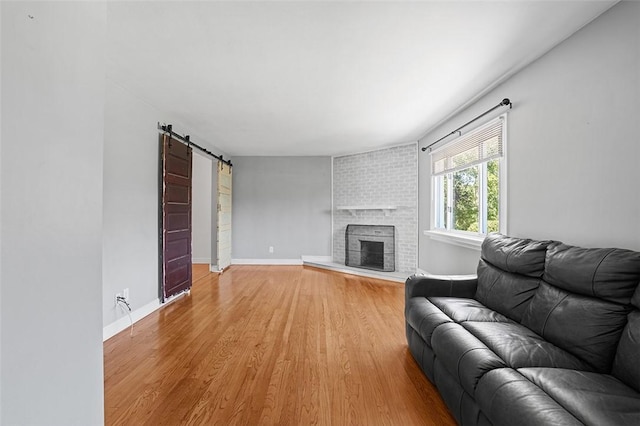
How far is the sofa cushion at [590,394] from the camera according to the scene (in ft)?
3.42

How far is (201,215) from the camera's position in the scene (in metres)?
7.03

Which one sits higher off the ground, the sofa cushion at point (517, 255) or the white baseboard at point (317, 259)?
the sofa cushion at point (517, 255)

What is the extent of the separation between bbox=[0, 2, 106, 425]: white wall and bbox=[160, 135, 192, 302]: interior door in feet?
9.57

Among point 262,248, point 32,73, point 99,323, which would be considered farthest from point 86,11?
point 262,248

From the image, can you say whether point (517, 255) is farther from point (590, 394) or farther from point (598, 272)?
point (590, 394)

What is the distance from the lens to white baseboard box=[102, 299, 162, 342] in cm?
271

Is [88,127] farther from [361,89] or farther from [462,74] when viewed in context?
[462,74]

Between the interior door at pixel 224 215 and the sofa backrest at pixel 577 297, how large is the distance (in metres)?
4.82

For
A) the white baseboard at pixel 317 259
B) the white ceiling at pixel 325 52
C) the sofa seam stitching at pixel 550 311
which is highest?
the white ceiling at pixel 325 52

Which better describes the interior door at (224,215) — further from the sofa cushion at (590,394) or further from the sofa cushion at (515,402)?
the sofa cushion at (590,394)

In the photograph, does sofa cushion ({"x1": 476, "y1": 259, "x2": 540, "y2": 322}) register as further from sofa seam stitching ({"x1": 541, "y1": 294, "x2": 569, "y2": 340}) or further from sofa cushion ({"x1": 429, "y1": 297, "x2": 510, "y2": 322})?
sofa seam stitching ({"x1": 541, "y1": 294, "x2": 569, "y2": 340})

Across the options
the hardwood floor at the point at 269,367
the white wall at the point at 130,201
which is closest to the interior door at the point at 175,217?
the white wall at the point at 130,201

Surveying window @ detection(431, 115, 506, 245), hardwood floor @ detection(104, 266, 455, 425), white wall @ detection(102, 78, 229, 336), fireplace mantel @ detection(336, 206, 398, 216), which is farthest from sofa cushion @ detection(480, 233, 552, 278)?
white wall @ detection(102, 78, 229, 336)

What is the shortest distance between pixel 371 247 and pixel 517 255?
3811 mm
